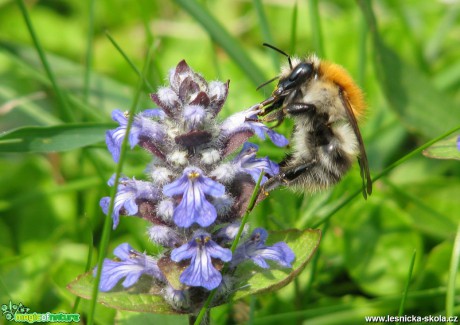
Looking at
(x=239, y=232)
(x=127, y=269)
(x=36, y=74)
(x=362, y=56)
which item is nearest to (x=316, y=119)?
(x=239, y=232)

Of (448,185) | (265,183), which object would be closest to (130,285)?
(265,183)

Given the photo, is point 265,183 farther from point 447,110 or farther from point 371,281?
point 447,110

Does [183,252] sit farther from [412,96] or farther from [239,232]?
[412,96]

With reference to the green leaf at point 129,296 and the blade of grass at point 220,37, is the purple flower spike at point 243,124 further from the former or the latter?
the blade of grass at point 220,37

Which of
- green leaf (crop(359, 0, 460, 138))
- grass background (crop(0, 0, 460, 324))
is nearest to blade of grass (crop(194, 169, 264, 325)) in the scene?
grass background (crop(0, 0, 460, 324))

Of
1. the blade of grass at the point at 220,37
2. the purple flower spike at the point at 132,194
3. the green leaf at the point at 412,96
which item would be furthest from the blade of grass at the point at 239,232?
the green leaf at the point at 412,96
